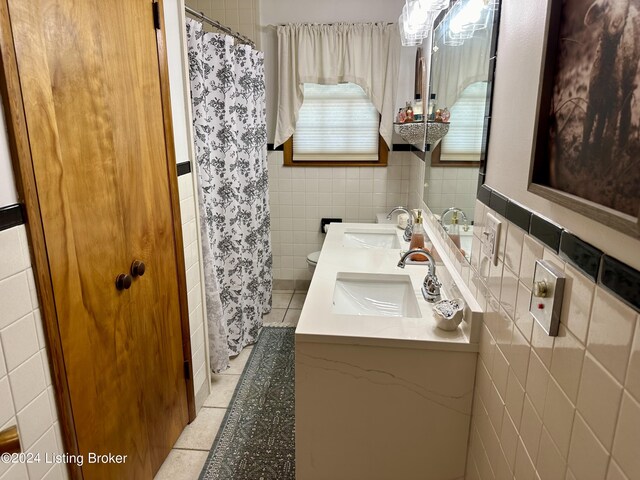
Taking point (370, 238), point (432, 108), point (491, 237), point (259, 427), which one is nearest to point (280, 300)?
point (370, 238)

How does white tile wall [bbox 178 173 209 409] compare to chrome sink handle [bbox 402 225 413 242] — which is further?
chrome sink handle [bbox 402 225 413 242]

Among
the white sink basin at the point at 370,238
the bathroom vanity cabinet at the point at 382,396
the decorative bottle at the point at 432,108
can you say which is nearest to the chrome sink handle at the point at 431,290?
the bathroom vanity cabinet at the point at 382,396

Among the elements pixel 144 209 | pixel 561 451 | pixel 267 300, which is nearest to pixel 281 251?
pixel 267 300

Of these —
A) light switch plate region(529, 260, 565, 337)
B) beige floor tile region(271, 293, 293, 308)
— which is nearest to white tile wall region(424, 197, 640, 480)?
light switch plate region(529, 260, 565, 337)

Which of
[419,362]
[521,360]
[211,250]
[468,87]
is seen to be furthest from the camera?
[211,250]

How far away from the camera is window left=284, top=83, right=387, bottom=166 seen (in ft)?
11.0

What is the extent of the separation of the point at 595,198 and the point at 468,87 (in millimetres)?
990

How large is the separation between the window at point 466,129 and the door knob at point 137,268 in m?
1.22

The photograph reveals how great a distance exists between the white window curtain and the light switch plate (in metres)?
2.63

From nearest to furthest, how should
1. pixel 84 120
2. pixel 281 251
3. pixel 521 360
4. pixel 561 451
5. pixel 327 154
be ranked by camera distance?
pixel 561 451, pixel 521 360, pixel 84 120, pixel 327 154, pixel 281 251

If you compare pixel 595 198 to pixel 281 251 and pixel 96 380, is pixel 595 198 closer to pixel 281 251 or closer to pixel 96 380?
pixel 96 380

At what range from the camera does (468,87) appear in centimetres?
155

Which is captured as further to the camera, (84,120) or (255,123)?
(255,123)

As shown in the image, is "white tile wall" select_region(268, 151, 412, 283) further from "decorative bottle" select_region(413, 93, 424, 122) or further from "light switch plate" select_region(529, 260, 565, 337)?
"light switch plate" select_region(529, 260, 565, 337)
